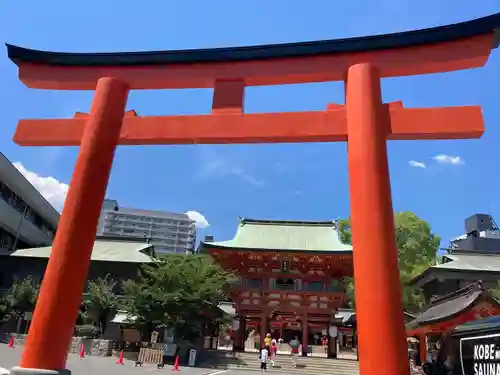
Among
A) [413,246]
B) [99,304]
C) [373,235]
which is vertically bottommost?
[373,235]

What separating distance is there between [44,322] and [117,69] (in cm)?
462

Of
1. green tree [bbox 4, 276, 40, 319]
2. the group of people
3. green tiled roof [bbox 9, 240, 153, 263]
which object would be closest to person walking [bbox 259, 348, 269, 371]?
the group of people

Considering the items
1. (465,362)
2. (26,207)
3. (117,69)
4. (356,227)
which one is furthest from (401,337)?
(26,207)

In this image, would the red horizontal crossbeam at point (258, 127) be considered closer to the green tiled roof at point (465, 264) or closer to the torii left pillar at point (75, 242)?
the torii left pillar at point (75, 242)

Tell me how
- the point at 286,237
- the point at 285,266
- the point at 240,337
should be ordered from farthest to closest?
the point at 286,237 → the point at 240,337 → the point at 285,266

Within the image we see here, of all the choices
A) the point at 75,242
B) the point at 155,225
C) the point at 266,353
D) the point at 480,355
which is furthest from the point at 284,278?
the point at 155,225

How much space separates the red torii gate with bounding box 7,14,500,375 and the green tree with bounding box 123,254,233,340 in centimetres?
1343

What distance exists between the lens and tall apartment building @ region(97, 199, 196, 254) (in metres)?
108

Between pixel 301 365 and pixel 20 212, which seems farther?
pixel 20 212

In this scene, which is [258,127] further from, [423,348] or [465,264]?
[465,264]

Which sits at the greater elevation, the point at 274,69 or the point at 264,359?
the point at 274,69

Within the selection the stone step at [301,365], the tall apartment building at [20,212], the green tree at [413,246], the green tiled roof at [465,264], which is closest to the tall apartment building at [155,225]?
the tall apartment building at [20,212]

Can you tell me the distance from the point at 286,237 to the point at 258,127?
2077 centimetres

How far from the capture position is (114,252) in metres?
28.4
